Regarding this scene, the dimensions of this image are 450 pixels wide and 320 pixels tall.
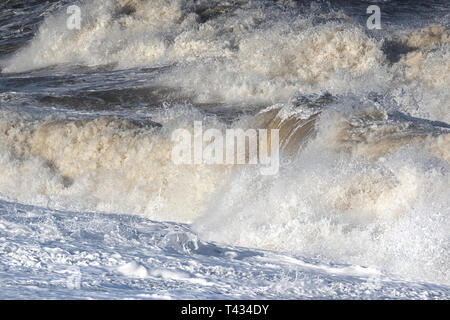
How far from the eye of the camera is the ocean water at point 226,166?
502 cm

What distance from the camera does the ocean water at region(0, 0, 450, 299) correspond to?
16.5 feet

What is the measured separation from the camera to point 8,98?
14.5 meters

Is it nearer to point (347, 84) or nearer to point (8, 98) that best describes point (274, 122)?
point (347, 84)

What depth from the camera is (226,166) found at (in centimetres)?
867

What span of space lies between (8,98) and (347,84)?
6.32 m

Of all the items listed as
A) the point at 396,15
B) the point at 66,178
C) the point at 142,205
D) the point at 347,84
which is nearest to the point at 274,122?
the point at 142,205

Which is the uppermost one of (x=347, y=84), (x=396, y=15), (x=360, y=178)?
(x=396, y=15)

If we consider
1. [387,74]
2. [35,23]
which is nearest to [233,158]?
[387,74]

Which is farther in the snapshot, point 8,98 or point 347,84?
point 8,98

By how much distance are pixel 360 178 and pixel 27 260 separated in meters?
→ 3.23

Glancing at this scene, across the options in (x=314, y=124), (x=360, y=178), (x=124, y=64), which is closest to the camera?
(x=360, y=178)

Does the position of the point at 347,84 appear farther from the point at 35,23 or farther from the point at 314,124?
the point at 35,23

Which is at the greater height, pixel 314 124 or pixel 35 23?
pixel 35 23
